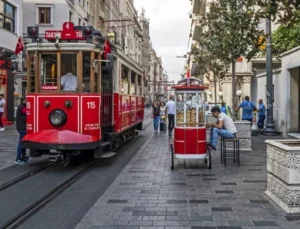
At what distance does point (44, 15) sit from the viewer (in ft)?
123

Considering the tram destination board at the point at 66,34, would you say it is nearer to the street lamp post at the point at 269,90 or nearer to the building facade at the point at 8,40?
the street lamp post at the point at 269,90

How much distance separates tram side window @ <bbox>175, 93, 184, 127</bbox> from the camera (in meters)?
10.1

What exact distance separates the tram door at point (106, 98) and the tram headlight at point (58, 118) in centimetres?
134

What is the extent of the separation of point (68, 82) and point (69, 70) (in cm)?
30

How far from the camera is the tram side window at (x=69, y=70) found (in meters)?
10.5

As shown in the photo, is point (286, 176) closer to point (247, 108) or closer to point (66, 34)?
point (66, 34)

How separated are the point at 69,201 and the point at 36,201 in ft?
1.77

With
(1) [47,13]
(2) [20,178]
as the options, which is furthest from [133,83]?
(1) [47,13]

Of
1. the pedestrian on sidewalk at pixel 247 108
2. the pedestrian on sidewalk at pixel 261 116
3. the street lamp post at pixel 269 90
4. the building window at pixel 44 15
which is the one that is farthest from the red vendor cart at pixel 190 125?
the building window at pixel 44 15

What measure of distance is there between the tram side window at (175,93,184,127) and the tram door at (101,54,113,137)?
202cm

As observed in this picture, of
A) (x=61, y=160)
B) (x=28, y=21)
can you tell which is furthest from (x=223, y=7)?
(x=28, y=21)

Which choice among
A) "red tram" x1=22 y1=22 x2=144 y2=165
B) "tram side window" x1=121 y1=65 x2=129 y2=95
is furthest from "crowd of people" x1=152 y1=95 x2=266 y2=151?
"red tram" x1=22 y1=22 x2=144 y2=165

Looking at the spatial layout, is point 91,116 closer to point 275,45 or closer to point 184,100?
point 184,100

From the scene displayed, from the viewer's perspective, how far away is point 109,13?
187 ft
